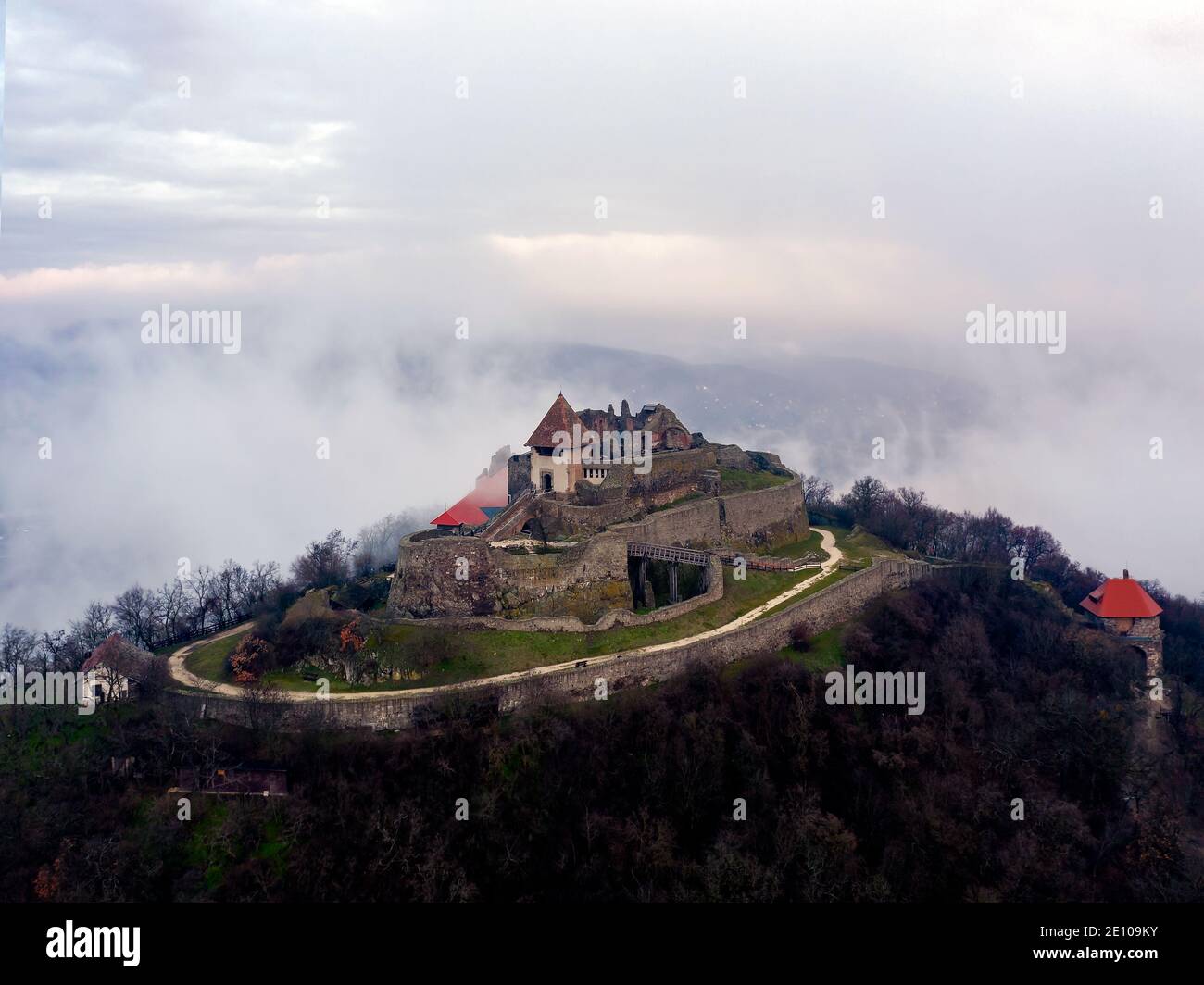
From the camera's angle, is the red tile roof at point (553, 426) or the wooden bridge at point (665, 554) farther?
the red tile roof at point (553, 426)

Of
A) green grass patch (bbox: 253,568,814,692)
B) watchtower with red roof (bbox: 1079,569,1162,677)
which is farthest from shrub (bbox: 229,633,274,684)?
watchtower with red roof (bbox: 1079,569,1162,677)

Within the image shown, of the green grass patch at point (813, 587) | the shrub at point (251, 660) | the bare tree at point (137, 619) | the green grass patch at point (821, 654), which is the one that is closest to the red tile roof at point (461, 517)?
the shrub at point (251, 660)

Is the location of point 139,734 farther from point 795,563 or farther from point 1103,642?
point 1103,642

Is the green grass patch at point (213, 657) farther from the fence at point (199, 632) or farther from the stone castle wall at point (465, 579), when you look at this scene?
the stone castle wall at point (465, 579)

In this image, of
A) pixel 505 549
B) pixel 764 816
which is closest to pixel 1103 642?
pixel 764 816

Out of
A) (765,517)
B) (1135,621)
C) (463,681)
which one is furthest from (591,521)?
(1135,621)

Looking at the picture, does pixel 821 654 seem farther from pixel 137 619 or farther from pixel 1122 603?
pixel 137 619

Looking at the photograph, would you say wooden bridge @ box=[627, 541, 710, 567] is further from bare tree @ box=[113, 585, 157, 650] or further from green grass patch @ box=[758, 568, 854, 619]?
bare tree @ box=[113, 585, 157, 650]
